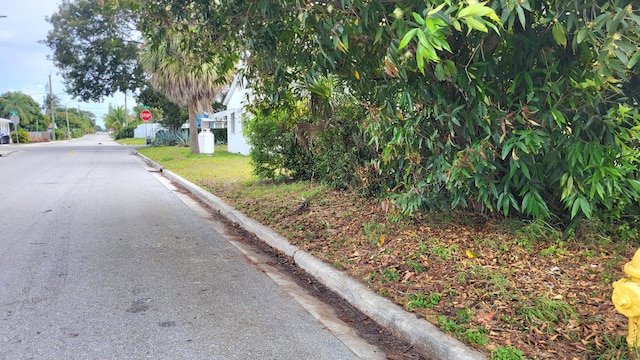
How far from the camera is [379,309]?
13.0 ft

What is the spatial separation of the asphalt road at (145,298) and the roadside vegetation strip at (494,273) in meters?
0.75

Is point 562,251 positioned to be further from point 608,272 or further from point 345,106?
point 345,106

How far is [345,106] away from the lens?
26.6ft

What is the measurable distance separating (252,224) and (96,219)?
3.03 metres

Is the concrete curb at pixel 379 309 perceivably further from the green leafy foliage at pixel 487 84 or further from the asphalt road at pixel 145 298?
the green leafy foliage at pixel 487 84

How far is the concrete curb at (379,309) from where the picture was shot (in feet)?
10.6

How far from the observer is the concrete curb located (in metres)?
3.22

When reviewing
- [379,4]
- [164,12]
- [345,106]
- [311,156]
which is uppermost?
[164,12]

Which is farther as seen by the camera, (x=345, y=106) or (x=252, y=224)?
(x=345, y=106)

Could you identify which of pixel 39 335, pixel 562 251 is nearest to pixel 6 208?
pixel 39 335

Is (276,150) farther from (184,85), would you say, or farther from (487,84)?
(184,85)

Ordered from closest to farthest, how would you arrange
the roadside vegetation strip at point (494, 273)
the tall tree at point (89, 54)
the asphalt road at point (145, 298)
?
the roadside vegetation strip at point (494, 273) → the asphalt road at point (145, 298) → the tall tree at point (89, 54)

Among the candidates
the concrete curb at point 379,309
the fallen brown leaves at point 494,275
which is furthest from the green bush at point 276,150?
the fallen brown leaves at point 494,275

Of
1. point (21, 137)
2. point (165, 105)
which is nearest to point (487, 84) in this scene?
point (165, 105)
